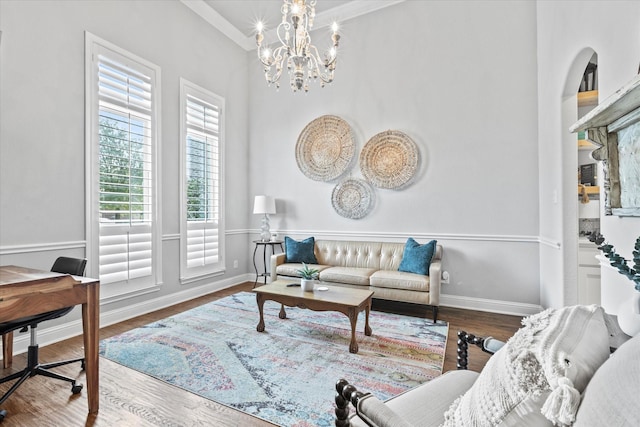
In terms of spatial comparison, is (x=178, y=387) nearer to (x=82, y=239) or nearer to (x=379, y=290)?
(x=82, y=239)

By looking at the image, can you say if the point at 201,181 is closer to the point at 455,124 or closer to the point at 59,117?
the point at 59,117

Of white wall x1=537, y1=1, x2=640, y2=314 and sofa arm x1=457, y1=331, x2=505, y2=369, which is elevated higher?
white wall x1=537, y1=1, x2=640, y2=314

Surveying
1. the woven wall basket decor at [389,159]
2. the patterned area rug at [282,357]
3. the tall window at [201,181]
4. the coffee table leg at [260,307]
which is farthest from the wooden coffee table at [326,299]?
the woven wall basket decor at [389,159]

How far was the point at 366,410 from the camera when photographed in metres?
1.00

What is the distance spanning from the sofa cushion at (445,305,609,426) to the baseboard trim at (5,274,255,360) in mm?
3425

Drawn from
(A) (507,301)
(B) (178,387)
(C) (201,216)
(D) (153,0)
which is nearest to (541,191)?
(A) (507,301)

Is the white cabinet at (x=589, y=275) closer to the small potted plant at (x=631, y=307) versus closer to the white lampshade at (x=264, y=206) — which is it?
the small potted plant at (x=631, y=307)

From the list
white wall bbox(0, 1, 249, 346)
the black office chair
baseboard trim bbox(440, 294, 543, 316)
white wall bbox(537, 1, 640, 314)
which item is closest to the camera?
white wall bbox(537, 1, 640, 314)

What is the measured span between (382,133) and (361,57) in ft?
3.86

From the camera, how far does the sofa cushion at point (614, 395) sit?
56cm

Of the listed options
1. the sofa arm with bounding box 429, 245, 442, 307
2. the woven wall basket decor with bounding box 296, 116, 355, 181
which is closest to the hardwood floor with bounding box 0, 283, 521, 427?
the sofa arm with bounding box 429, 245, 442, 307

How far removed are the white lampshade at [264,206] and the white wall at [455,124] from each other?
2.02 ft

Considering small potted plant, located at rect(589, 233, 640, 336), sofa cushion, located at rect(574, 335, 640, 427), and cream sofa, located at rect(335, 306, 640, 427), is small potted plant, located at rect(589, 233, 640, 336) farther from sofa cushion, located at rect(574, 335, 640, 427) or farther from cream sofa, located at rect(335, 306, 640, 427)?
sofa cushion, located at rect(574, 335, 640, 427)

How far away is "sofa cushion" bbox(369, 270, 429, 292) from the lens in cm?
338
